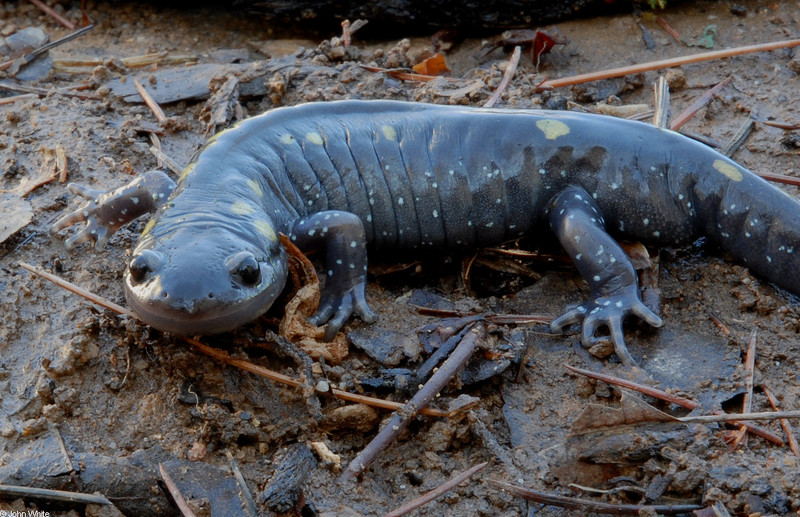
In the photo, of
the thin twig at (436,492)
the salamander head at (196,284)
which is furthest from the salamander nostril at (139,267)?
the thin twig at (436,492)

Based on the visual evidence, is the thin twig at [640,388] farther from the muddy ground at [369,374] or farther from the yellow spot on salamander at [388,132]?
the yellow spot on salamander at [388,132]

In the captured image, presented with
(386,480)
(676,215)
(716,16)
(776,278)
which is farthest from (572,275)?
(716,16)

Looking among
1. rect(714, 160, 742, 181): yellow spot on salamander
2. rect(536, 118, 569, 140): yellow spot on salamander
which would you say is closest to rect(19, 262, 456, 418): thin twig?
rect(536, 118, 569, 140): yellow spot on salamander

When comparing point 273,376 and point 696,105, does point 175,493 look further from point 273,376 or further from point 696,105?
point 696,105

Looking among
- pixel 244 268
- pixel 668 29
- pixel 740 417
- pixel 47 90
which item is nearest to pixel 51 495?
pixel 244 268

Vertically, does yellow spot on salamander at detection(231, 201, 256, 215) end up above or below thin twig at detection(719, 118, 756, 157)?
above

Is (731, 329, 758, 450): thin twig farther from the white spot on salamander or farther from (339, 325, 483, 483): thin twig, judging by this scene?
the white spot on salamander
